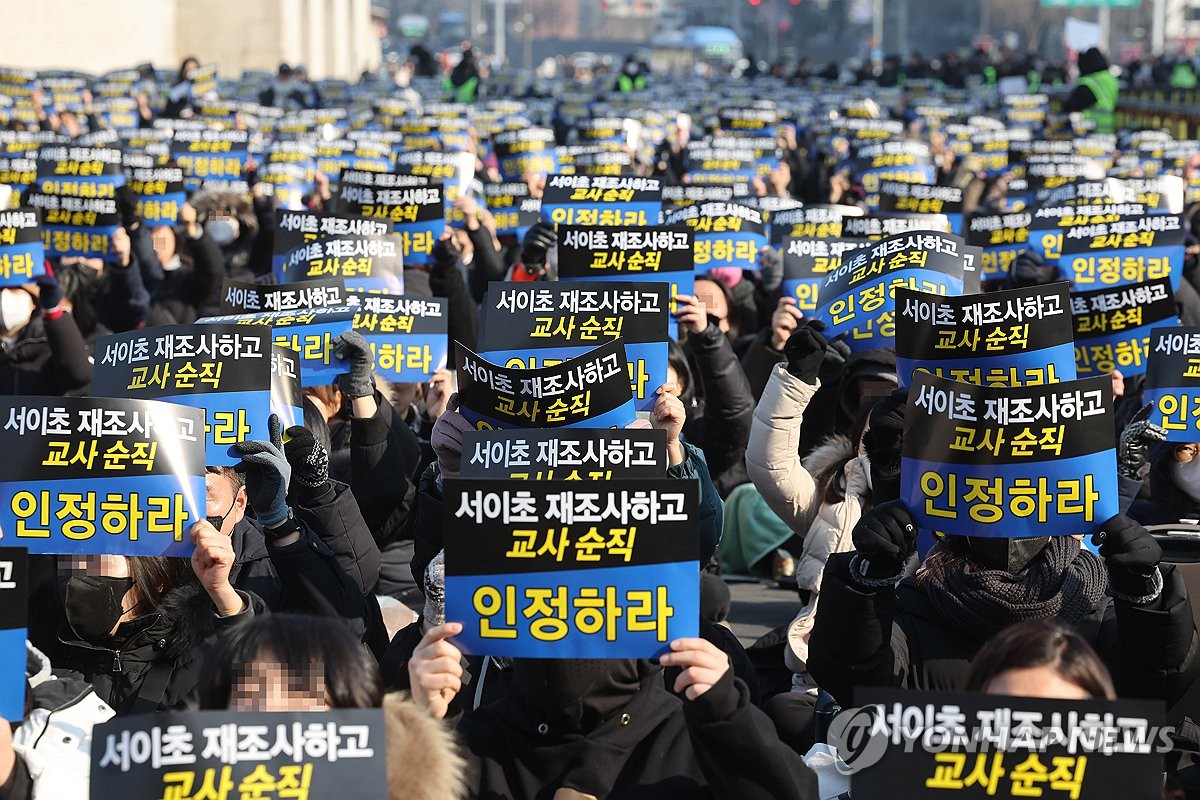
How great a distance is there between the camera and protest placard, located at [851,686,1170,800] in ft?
11.0

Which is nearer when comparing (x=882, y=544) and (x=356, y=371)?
(x=882, y=544)

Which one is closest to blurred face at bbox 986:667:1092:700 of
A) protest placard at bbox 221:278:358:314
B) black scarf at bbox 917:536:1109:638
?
black scarf at bbox 917:536:1109:638

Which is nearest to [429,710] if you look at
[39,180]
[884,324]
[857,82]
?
[884,324]

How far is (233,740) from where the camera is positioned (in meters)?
3.27

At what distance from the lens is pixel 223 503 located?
5.31 m

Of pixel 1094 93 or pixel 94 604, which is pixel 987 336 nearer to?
pixel 94 604

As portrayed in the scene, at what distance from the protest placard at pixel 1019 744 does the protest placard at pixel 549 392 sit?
2.17 m

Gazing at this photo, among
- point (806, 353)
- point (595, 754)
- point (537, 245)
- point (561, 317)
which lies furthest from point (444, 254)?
point (595, 754)

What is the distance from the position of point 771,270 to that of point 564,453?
620 centimetres

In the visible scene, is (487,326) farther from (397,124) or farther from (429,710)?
(397,124)

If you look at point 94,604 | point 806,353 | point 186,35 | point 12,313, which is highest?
point 186,35

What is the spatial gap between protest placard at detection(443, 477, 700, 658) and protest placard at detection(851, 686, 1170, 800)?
0.62 metres

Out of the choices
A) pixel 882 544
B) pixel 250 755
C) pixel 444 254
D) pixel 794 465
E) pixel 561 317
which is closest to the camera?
pixel 250 755

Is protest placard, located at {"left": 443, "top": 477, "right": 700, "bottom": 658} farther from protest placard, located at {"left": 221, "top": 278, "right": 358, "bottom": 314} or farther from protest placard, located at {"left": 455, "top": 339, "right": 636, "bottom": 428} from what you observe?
protest placard, located at {"left": 221, "top": 278, "right": 358, "bottom": 314}
